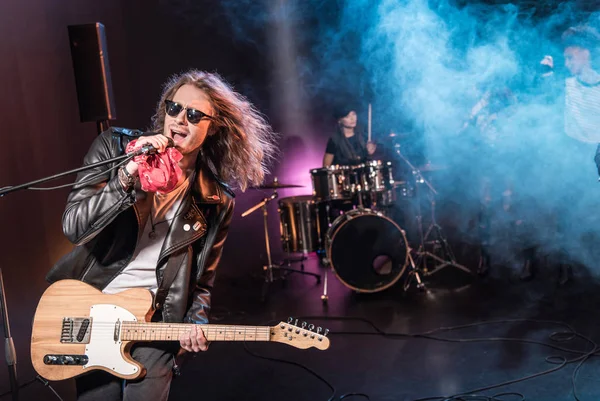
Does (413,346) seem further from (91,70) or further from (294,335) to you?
(91,70)

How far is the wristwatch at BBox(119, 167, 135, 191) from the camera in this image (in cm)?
278

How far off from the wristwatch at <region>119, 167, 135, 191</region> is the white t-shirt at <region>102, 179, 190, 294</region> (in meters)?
0.39

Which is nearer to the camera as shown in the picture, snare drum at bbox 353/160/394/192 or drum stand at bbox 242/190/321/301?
snare drum at bbox 353/160/394/192

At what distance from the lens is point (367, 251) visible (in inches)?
280

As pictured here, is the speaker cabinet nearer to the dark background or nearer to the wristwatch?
the dark background

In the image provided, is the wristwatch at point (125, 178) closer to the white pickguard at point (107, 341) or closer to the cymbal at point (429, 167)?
the white pickguard at point (107, 341)

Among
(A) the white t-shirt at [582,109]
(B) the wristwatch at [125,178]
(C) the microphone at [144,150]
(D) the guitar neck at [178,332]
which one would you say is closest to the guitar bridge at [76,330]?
(D) the guitar neck at [178,332]

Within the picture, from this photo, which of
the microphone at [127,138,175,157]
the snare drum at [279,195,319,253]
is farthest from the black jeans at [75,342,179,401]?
the snare drum at [279,195,319,253]

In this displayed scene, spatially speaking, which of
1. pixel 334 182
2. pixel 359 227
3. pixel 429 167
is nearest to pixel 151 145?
pixel 359 227

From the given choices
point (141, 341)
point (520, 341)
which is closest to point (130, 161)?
point (141, 341)

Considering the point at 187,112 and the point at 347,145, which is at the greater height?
the point at 187,112

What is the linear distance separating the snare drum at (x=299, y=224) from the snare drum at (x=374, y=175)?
0.74 m

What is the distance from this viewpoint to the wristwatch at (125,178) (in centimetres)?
278

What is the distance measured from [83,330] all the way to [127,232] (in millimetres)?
508
